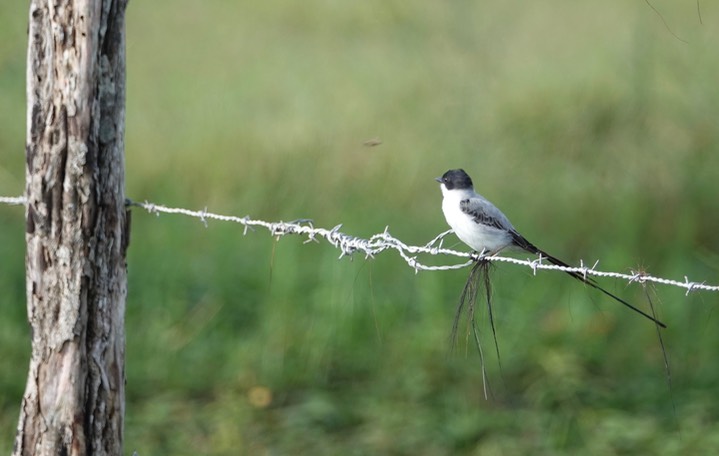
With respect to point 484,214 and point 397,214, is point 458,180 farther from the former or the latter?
point 397,214

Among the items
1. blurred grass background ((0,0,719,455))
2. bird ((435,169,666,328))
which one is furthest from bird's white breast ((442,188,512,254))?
blurred grass background ((0,0,719,455))

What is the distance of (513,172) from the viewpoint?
7.35 m

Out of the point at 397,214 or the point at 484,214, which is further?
the point at 397,214

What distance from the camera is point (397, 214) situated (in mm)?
6836

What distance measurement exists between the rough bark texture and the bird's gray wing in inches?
38.7

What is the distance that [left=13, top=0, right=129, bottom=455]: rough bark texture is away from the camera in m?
2.82

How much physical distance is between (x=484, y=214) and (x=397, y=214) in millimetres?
3754

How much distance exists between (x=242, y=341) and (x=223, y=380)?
0.32 meters

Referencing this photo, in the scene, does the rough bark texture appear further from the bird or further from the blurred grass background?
the bird

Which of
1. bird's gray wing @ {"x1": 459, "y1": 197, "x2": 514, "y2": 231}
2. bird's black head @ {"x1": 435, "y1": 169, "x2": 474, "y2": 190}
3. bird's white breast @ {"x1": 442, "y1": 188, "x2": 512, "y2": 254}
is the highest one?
bird's black head @ {"x1": 435, "y1": 169, "x2": 474, "y2": 190}

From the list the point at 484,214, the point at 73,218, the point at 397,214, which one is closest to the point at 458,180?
the point at 484,214

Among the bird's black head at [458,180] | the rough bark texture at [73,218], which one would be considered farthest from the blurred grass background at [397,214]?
the rough bark texture at [73,218]

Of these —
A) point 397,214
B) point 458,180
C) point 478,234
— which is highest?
point 397,214

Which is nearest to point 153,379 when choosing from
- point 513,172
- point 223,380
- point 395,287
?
point 223,380
